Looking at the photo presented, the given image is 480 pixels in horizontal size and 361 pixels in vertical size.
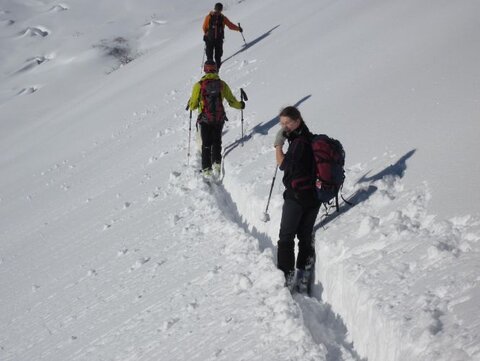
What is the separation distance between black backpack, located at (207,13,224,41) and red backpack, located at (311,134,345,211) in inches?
365

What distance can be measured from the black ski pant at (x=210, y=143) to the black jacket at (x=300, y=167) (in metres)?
3.19

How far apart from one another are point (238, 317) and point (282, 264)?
2.32 feet

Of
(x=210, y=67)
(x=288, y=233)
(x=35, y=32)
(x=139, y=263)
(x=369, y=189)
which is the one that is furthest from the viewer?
(x=35, y=32)

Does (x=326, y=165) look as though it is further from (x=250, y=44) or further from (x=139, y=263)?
(x=250, y=44)

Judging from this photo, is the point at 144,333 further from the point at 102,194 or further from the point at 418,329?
the point at 102,194

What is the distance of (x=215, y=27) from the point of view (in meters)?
13.0

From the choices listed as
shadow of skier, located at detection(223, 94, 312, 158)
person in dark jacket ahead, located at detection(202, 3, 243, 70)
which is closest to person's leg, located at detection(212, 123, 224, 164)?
shadow of skier, located at detection(223, 94, 312, 158)

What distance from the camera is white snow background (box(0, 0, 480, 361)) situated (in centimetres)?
395

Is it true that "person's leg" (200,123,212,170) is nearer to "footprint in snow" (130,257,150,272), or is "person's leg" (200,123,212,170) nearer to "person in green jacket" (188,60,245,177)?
"person in green jacket" (188,60,245,177)

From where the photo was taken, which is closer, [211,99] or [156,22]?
[211,99]

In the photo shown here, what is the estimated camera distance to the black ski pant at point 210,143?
7.64 metres

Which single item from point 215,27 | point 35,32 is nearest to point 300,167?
point 215,27

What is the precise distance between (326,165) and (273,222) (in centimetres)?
168

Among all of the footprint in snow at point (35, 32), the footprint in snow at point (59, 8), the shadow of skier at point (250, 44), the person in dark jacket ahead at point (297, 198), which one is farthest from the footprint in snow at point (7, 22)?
the person in dark jacket ahead at point (297, 198)
